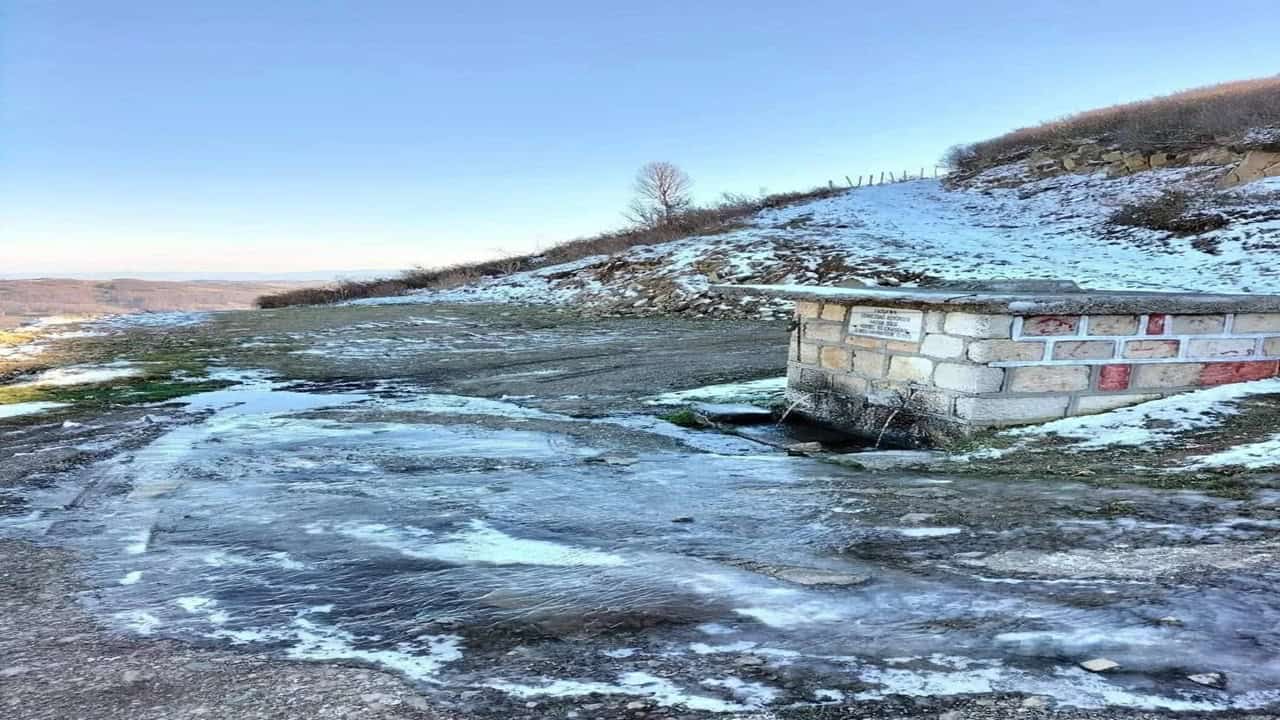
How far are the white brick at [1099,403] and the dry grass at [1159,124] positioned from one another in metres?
33.6

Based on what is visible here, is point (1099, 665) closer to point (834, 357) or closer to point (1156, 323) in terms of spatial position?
point (1156, 323)

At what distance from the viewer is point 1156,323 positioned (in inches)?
270

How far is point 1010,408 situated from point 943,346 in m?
0.69

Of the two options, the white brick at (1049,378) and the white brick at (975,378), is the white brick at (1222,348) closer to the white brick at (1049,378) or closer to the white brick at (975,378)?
the white brick at (1049,378)

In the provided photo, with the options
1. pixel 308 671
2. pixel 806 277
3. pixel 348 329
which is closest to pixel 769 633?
pixel 308 671

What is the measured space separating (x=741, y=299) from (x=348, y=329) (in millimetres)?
9985

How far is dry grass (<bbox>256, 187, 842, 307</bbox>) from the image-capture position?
3781 centimetres

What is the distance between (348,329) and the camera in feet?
67.4

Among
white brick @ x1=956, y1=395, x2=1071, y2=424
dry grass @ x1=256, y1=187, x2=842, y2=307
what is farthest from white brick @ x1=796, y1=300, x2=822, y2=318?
dry grass @ x1=256, y1=187, x2=842, y2=307

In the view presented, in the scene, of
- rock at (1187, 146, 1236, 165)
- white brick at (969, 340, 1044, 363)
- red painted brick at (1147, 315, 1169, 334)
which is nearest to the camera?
white brick at (969, 340, 1044, 363)

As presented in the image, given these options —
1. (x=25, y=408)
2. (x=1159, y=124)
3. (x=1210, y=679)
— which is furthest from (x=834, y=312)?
(x=1159, y=124)

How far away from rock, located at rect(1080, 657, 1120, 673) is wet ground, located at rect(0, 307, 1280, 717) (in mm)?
46

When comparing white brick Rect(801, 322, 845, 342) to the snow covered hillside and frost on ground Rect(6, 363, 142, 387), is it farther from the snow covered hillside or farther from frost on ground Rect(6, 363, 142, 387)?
the snow covered hillside

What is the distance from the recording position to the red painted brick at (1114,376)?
6.84m
